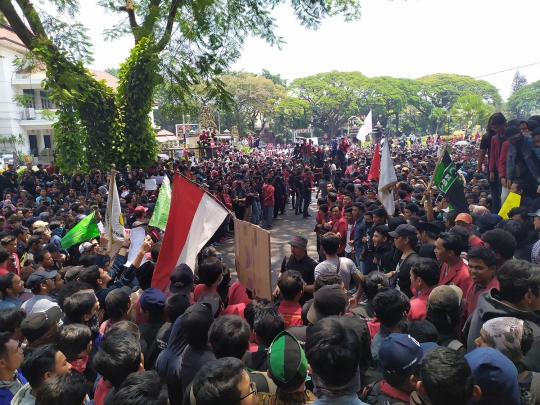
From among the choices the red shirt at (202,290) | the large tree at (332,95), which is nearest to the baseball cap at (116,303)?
the red shirt at (202,290)

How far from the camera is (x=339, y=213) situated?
7.77m

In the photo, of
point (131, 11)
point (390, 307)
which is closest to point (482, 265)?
point (390, 307)

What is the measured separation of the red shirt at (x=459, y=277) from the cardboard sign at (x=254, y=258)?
1.65m

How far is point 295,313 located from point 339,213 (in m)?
4.35

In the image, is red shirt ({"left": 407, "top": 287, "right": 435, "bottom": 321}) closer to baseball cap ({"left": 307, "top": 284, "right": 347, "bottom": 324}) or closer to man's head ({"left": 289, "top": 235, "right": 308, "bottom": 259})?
baseball cap ({"left": 307, "top": 284, "right": 347, "bottom": 324})

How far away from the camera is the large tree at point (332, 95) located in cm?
5756

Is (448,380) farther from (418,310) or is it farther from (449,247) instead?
(449,247)

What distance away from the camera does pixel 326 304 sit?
10.3ft

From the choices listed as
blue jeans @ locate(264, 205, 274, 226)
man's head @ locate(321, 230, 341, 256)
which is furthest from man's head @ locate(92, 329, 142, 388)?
blue jeans @ locate(264, 205, 274, 226)

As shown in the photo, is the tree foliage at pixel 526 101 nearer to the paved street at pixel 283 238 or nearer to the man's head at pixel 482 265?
the paved street at pixel 283 238

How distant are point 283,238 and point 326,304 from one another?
907 centimetres

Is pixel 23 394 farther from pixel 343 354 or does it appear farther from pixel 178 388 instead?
pixel 343 354

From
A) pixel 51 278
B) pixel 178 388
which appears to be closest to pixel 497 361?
pixel 178 388

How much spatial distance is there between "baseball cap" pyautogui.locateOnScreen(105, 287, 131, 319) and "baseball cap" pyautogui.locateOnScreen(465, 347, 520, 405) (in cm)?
266
